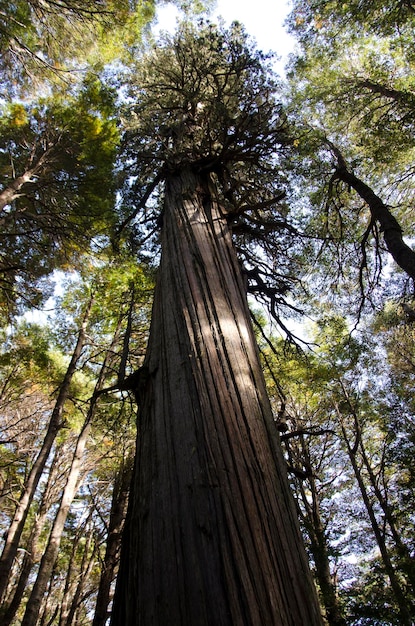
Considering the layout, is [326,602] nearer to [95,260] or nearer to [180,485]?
[180,485]

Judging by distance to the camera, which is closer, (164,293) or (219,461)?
(219,461)

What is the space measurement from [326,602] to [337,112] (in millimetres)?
12882

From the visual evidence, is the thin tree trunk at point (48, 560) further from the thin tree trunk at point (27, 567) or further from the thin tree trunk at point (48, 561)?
the thin tree trunk at point (27, 567)

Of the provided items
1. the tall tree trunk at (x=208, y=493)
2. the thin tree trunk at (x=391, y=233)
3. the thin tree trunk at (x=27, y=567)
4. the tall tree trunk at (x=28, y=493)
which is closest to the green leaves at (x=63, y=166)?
the tall tree trunk at (x=28, y=493)

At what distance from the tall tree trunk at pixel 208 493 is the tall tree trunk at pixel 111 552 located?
242 inches

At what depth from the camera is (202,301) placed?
1.97 m

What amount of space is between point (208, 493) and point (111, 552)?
26.0 ft

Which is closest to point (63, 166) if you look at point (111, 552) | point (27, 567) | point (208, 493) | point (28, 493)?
point (28, 493)

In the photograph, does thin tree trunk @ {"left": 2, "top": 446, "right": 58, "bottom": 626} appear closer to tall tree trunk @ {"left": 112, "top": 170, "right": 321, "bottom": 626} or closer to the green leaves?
the green leaves

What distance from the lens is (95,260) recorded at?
359 inches

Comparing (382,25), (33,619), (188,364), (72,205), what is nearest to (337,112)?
(382,25)

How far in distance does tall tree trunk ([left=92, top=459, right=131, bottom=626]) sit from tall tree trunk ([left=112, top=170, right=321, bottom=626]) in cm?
616

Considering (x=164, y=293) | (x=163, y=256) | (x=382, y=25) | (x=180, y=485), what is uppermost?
(x=382, y=25)

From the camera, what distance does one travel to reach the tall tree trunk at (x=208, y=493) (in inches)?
40.1
